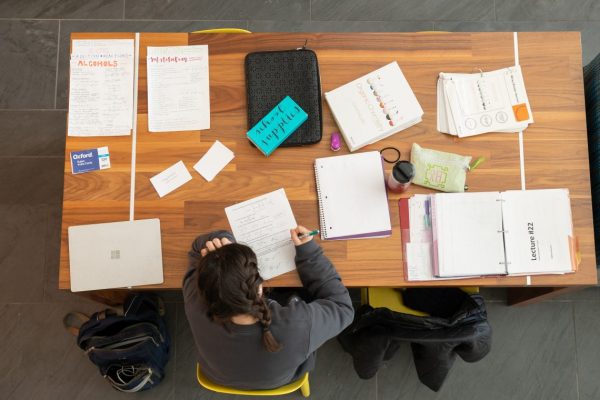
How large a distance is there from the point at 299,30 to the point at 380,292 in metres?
1.45

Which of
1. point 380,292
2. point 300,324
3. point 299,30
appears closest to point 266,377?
point 300,324

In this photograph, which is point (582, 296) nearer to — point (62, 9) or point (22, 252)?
point (22, 252)

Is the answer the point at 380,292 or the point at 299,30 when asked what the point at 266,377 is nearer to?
the point at 380,292

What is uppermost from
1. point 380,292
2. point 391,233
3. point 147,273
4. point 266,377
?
point 391,233

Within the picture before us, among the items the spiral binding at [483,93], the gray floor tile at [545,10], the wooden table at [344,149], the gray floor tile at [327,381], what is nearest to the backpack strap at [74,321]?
the gray floor tile at [327,381]

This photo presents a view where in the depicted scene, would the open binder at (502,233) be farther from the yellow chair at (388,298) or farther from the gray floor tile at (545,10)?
the gray floor tile at (545,10)

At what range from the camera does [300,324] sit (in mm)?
1329

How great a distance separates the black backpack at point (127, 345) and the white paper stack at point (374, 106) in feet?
3.87

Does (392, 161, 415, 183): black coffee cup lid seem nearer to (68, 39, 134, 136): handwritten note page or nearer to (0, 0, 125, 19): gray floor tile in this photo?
(68, 39, 134, 136): handwritten note page

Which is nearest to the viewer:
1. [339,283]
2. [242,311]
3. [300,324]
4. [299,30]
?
[242,311]

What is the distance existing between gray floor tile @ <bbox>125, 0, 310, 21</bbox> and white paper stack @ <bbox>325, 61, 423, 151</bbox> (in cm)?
102

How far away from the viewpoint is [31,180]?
2322 mm

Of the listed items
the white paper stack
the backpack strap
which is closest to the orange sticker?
the white paper stack

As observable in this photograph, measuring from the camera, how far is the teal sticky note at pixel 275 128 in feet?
5.18
